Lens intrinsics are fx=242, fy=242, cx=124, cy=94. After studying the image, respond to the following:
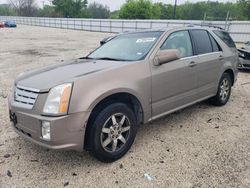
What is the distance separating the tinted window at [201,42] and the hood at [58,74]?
166cm

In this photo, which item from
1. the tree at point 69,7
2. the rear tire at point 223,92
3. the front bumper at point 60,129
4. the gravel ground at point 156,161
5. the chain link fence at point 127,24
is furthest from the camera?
the tree at point 69,7

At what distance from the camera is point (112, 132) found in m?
3.02

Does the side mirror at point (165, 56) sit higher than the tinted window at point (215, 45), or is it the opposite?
the tinted window at point (215, 45)

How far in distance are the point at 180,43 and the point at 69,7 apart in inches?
2653

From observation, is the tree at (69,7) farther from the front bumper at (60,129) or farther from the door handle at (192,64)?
the front bumper at (60,129)

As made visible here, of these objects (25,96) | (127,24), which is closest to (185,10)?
(127,24)

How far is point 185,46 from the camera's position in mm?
4105

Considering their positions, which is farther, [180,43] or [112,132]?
[180,43]

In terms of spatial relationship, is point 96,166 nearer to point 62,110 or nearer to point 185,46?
point 62,110

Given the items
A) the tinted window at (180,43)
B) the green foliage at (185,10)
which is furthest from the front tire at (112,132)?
the green foliage at (185,10)

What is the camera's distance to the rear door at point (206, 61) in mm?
4270

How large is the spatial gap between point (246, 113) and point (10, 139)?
4269mm

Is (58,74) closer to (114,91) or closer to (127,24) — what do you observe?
(114,91)

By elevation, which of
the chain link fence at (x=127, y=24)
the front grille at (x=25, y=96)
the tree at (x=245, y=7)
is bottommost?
the front grille at (x=25, y=96)
